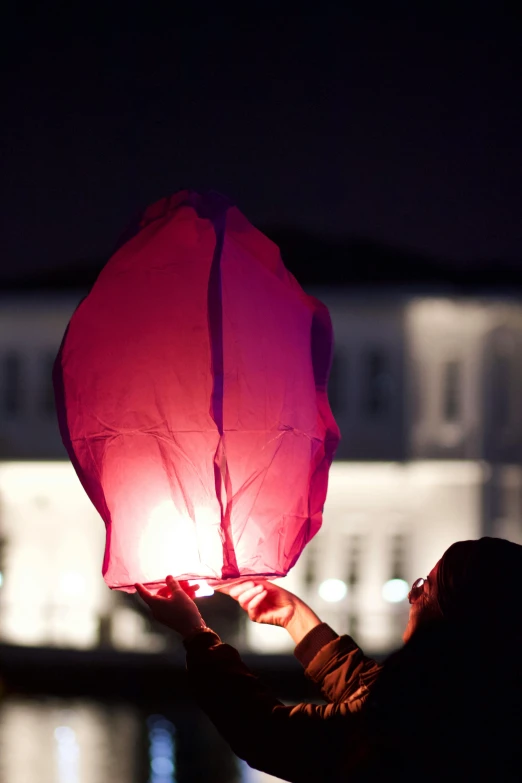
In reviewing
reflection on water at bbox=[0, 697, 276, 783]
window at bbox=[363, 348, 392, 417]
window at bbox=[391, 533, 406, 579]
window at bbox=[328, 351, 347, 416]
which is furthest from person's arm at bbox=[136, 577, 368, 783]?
window at bbox=[363, 348, 392, 417]

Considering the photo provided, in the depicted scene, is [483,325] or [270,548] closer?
[270,548]

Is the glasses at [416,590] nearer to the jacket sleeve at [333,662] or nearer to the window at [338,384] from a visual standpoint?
the jacket sleeve at [333,662]

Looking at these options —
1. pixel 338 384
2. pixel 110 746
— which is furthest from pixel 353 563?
pixel 110 746

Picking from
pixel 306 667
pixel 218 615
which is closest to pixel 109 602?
pixel 218 615

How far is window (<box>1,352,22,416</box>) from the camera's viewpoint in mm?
21656

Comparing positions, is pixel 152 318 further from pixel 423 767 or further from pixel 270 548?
pixel 423 767

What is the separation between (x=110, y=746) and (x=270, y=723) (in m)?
11.2

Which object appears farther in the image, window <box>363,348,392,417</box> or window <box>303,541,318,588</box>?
window <box>363,348,392,417</box>

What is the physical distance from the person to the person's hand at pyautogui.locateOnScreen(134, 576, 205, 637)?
5.1 inches

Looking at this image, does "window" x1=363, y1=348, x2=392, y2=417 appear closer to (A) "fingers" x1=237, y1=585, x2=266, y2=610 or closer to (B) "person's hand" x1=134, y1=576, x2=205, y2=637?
(A) "fingers" x1=237, y1=585, x2=266, y2=610

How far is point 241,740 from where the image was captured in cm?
211

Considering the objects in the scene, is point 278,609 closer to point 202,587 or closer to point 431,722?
point 202,587

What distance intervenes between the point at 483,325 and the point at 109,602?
8.79 meters

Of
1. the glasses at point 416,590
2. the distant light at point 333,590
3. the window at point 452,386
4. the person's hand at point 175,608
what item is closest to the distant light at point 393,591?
the distant light at point 333,590
